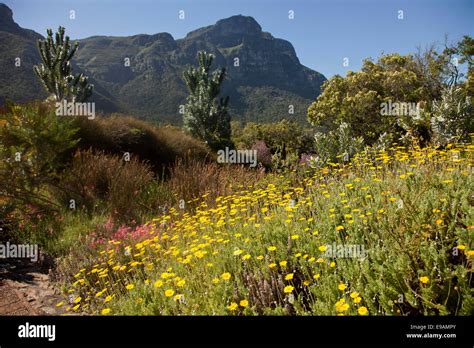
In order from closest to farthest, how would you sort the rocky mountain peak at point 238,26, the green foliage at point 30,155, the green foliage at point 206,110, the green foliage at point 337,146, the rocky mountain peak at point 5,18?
the green foliage at point 30,155 < the green foliage at point 337,146 < the green foliage at point 206,110 < the rocky mountain peak at point 5,18 < the rocky mountain peak at point 238,26

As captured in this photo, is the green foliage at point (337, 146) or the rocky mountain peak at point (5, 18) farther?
the rocky mountain peak at point (5, 18)

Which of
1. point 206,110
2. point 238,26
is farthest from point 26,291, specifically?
point 238,26

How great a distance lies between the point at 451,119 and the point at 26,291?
8.46 m

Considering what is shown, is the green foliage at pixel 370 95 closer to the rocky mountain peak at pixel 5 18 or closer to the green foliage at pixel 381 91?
the green foliage at pixel 381 91

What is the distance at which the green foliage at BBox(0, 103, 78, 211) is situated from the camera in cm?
600

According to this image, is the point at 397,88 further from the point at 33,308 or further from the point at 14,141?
the point at 33,308

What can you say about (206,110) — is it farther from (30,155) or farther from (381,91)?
(30,155)

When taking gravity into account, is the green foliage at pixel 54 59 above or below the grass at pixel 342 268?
above

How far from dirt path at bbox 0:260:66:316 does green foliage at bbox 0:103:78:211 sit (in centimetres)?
172

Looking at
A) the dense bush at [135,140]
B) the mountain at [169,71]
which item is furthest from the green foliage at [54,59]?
the mountain at [169,71]

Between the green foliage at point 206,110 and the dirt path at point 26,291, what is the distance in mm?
15004

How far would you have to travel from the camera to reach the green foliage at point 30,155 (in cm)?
600

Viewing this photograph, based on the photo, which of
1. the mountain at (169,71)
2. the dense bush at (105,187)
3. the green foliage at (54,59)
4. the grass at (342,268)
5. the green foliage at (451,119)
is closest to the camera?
the grass at (342,268)

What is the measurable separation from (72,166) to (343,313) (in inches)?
312
